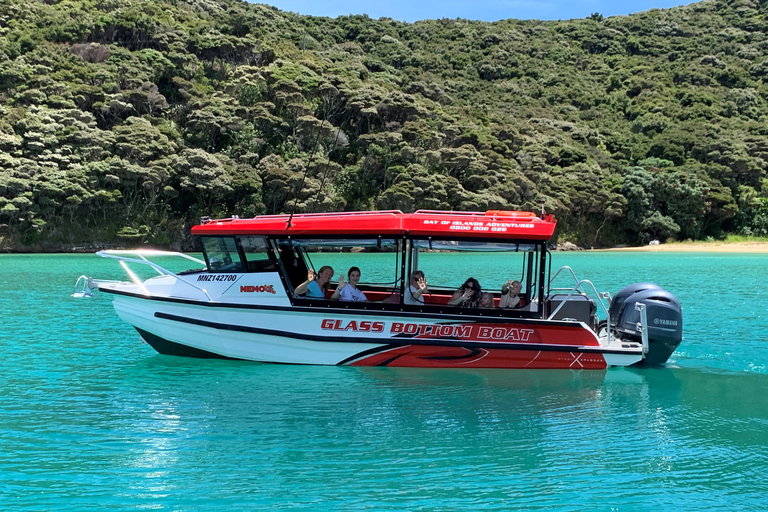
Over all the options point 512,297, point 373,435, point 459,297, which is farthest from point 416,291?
point 373,435

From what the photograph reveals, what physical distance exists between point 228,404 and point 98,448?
193 centimetres

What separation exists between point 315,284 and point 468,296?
2467mm

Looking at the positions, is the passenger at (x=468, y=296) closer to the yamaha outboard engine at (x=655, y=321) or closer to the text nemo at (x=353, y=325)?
the text nemo at (x=353, y=325)

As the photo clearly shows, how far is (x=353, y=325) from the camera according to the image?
9.80m

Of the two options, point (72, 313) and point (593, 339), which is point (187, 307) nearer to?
point (593, 339)

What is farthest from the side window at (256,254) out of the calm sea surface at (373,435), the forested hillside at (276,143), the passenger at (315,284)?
the forested hillside at (276,143)

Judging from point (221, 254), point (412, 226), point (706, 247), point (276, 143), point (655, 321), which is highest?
point (276, 143)

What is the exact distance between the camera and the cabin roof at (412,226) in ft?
31.0

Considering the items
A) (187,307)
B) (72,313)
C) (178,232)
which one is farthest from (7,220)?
(187,307)

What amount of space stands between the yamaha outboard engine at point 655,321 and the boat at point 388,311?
0.06 ft

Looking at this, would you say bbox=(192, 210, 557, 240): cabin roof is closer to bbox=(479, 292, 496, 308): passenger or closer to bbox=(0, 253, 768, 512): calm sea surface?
bbox=(479, 292, 496, 308): passenger

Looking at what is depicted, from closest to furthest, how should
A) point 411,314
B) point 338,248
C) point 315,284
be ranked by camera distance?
point 411,314 → point 315,284 → point 338,248

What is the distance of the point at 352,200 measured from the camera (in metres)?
57.4

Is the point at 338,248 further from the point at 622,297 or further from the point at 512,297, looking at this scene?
the point at 622,297
